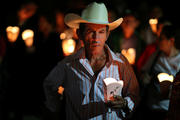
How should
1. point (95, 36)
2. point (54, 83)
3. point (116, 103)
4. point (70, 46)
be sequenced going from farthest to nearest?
point (70, 46), point (54, 83), point (95, 36), point (116, 103)

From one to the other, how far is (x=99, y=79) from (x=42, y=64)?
12.3ft

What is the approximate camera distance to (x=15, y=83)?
7586mm

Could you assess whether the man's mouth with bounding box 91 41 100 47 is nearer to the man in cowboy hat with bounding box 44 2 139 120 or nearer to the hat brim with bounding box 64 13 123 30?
the man in cowboy hat with bounding box 44 2 139 120

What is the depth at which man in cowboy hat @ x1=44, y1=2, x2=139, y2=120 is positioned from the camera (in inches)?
137

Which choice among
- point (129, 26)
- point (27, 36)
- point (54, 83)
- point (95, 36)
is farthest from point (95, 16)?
point (27, 36)

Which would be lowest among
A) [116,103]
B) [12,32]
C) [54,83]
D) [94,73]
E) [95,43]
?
[116,103]

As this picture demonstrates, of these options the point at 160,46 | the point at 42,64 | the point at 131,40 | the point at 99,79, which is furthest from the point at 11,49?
the point at 99,79

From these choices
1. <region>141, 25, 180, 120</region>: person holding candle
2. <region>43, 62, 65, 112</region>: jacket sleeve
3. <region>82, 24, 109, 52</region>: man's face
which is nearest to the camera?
<region>82, 24, 109, 52</region>: man's face

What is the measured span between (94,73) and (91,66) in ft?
0.35

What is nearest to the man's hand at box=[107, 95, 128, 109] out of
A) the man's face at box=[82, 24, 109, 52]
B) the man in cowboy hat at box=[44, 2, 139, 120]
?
the man in cowboy hat at box=[44, 2, 139, 120]

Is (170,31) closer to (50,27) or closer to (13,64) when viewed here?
(50,27)

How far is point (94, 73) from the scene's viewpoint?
361 cm

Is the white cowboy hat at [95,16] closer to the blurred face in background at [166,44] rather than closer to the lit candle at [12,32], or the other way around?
the blurred face in background at [166,44]

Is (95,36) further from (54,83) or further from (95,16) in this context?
(54,83)
